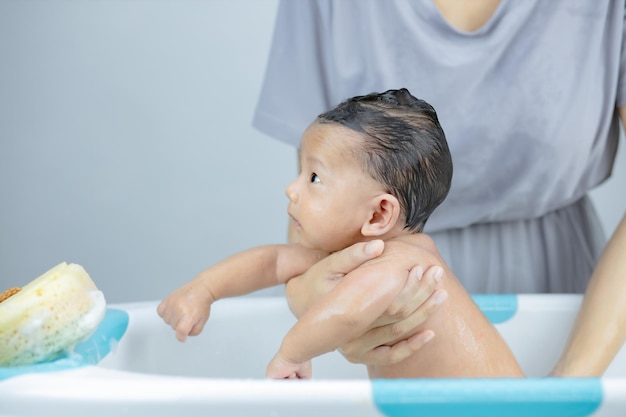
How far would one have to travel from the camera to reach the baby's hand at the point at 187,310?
3.61ft

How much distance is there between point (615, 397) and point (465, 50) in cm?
63

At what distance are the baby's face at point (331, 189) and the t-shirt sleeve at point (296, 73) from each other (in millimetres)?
324

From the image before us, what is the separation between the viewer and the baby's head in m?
1.00

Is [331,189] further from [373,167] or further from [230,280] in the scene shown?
[230,280]

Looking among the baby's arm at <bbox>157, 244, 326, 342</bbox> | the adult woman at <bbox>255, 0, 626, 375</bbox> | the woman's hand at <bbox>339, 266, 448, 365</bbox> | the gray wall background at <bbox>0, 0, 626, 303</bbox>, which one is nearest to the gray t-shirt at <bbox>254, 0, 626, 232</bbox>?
the adult woman at <bbox>255, 0, 626, 375</bbox>

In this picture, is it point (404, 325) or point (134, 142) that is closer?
point (404, 325)

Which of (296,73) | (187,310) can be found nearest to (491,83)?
(296,73)

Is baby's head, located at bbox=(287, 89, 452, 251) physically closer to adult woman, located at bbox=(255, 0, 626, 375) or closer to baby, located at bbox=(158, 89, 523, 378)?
baby, located at bbox=(158, 89, 523, 378)

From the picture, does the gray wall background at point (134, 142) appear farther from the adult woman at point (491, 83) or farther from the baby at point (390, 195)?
the baby at point (390, 195)

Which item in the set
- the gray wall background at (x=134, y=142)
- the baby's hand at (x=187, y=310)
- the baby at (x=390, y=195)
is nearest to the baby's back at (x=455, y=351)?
the baby at (x=390, y=195)

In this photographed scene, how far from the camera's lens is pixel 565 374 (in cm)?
114

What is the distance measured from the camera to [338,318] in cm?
91

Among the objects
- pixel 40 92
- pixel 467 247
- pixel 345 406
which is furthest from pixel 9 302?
pixel 40 92

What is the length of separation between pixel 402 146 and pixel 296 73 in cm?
42
